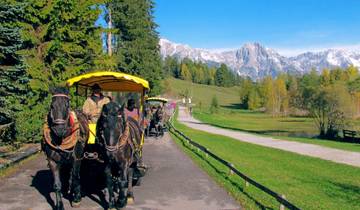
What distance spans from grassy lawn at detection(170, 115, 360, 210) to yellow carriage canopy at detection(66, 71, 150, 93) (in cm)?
403

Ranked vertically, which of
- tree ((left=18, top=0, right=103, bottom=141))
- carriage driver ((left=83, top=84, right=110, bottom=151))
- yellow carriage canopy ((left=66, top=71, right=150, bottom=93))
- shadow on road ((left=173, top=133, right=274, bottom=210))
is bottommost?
shadow on road ((left=173, top=133, right=274, bottom=210))

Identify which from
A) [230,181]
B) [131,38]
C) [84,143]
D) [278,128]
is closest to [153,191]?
[84,143]

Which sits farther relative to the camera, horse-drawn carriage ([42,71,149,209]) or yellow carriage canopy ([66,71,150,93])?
yellow carriage canopy ([66,71,150,93])

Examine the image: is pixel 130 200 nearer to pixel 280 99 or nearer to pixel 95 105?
pixel 95 105

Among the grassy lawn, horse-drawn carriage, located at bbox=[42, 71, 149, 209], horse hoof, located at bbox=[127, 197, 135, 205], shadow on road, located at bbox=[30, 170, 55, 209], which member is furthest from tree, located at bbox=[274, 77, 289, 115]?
horse-drawn carriage, located at bbox=[42, 71, 149, 209]

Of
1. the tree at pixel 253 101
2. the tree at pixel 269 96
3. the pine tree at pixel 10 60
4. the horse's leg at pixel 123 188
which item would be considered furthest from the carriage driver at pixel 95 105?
the tree at pixel 253 101

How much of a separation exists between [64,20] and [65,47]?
1503 millimetres

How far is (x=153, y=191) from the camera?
1159cm

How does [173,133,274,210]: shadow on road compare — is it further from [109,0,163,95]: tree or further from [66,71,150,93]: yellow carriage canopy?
[109,0,163,95]: tree

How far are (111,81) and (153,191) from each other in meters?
4.16

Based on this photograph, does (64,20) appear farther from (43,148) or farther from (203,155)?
(43,148)

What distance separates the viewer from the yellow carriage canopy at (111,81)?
11.7 m

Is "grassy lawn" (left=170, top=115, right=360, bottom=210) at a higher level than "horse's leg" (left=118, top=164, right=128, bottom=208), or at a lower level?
lower

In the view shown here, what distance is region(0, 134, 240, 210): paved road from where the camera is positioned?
32.8ft
